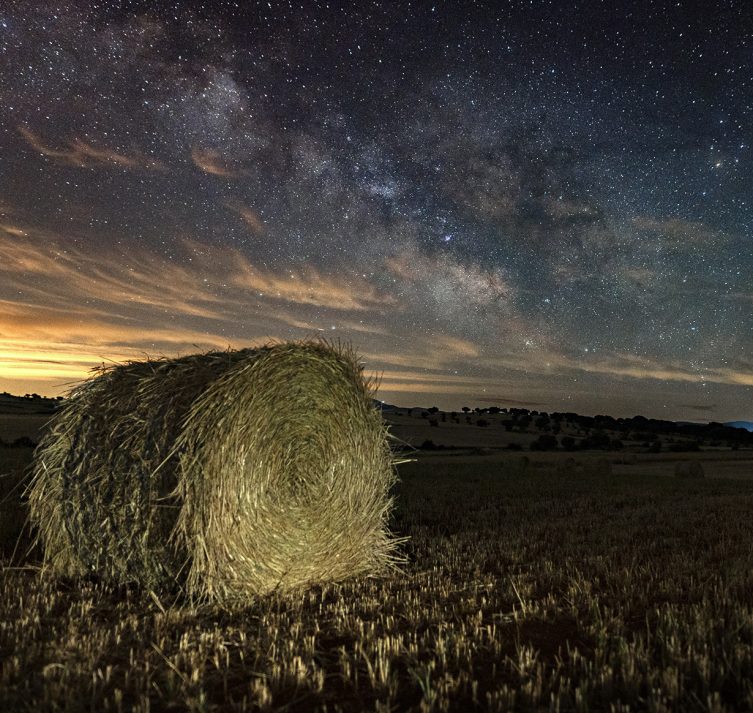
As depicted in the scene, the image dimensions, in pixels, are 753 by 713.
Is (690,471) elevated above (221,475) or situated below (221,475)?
below

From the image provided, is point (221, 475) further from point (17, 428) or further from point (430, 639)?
point (17, 428)

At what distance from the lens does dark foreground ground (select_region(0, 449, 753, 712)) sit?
3.75 meters

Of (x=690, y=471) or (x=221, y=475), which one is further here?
(x=690, y=471)

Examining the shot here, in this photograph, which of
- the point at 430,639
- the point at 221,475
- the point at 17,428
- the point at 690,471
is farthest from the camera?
the point at 17,428

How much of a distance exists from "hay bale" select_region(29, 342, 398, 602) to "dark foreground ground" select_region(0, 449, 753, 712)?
1.24ft

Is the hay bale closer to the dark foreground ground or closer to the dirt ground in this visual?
the dark foreground ground

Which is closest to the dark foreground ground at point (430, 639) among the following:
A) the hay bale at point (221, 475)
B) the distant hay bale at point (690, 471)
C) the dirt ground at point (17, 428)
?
the hay bale at point (221, 475)

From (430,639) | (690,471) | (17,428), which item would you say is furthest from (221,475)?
(17,428)

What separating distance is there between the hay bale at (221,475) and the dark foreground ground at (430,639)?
38 centimetres

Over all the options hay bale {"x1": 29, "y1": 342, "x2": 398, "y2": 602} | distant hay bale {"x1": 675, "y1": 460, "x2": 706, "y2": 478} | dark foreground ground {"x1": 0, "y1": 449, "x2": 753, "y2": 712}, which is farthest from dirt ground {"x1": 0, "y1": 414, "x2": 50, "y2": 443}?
distant hay bale {"x1": 675, "y1": 460, "x2": 706, "y2": 478}

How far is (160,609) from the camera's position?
18.0 feet

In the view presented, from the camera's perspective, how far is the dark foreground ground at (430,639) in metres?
3.75

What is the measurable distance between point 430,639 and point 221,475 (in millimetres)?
2349

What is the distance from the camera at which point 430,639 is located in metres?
4.74
